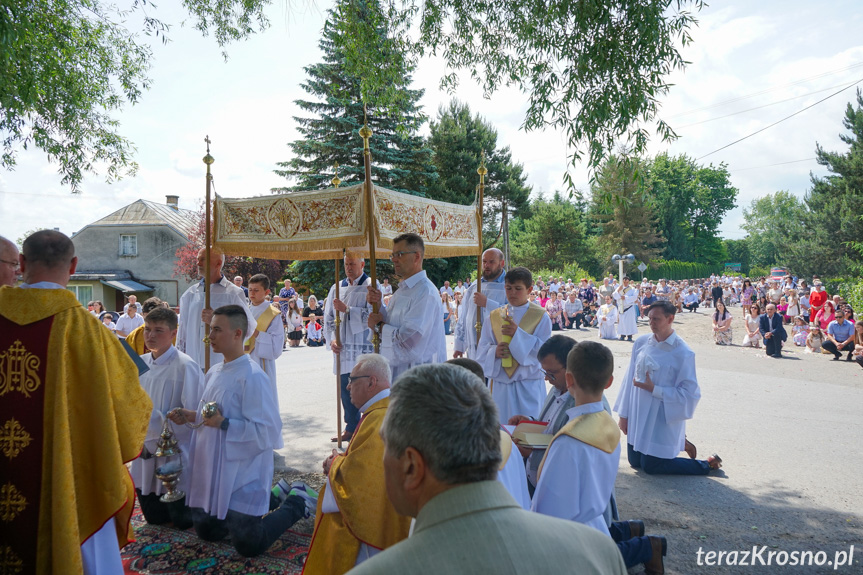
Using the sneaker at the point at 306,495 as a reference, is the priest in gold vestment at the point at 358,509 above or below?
above

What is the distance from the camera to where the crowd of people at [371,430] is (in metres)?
1.33

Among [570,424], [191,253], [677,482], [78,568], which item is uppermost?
[191,253]

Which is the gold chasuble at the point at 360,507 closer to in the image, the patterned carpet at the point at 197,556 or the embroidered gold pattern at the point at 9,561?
the patterned carpet at the point at 197,556

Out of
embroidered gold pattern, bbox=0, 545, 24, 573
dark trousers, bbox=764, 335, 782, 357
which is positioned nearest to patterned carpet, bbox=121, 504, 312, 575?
embroidered gold pattern, bbox=0, 545, 24, 573

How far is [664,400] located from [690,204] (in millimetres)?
73171

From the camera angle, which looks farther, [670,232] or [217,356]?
[670,232]

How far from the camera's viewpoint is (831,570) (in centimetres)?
387

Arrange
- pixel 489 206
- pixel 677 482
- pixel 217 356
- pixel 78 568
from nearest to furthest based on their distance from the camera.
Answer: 1. pixel 78 568
2. pixel 677 482
3. pixel 217 356
4. pixel 489 206

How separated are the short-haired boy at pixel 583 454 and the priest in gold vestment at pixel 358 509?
761 millimetres

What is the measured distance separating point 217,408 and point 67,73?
6180 millimetres

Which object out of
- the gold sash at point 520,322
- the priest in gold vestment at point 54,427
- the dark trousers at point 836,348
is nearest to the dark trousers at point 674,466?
the gold sash at point 520,322

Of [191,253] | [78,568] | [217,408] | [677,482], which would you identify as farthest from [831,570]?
[191,253]

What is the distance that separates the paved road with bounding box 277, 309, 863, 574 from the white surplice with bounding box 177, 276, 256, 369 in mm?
1530

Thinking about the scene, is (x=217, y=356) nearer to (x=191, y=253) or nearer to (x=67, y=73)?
(x=67, y=73)
